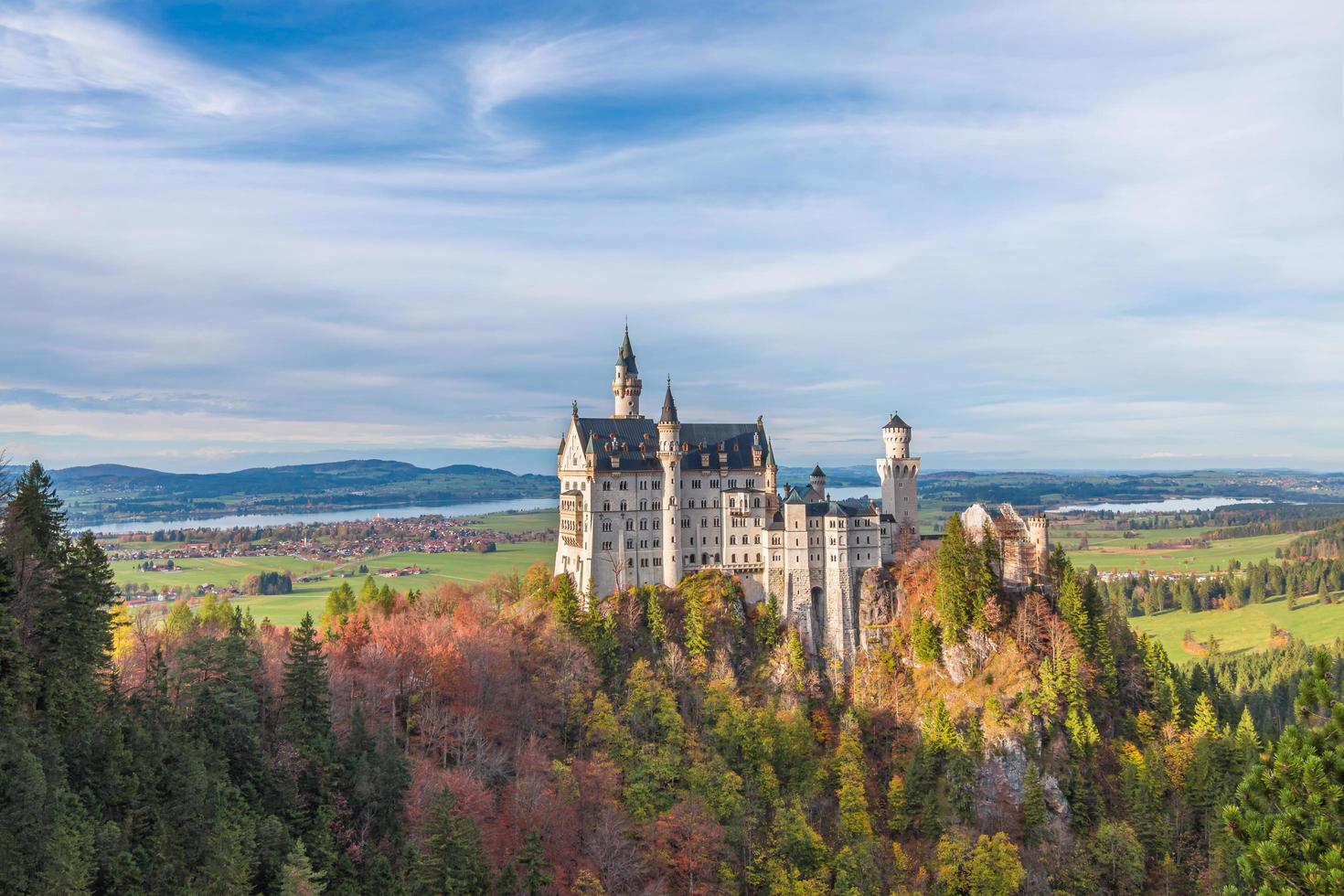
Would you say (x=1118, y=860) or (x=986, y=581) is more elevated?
(x=986, y=581)

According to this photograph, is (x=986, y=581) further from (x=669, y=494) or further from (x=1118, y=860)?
(x=669, y=494)

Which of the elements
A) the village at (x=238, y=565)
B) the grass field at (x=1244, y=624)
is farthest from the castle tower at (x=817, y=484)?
the grass field at (x=1244, y=624)

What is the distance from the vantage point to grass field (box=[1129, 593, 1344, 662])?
566ft

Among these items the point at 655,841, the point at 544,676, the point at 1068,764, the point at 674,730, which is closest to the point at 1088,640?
the point at 1068,764

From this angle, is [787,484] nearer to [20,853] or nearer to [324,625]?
[324,625]

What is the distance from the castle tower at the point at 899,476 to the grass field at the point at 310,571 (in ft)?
197

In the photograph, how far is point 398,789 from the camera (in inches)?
2238

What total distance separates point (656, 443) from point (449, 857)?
5371 centimetres

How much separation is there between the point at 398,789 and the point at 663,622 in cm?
3941

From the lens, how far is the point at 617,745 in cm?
8100

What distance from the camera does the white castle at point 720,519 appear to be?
9575 cm

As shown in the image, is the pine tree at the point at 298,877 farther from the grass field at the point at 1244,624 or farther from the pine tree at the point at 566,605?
the grass field at the point at 1244,624

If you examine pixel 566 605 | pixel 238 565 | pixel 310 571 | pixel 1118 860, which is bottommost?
pixel 1118 860

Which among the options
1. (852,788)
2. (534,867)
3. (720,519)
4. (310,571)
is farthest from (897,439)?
(310,571)
